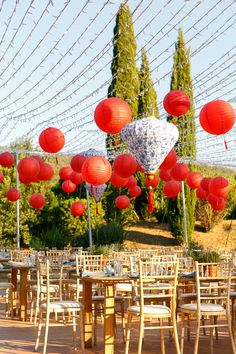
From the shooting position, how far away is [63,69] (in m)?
7.19

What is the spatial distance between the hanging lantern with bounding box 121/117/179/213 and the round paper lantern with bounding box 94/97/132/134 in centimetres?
48

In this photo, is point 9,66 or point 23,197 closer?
point 9,66

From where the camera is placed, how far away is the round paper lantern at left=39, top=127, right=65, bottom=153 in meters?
8.28

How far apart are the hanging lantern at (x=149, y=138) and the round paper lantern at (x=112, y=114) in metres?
0.48

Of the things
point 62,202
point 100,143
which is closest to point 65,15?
point 100,143

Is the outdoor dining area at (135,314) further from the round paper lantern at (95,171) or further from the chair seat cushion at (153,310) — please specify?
the round paper lantern at (95,171)

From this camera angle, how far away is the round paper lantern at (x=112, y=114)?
6.52m

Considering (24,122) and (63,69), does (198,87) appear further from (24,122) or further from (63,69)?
(24,122)

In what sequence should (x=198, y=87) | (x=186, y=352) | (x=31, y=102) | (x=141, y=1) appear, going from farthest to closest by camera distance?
(x=31, y=102), (x=198, y=87), (x=186, y=352), (x=141, y=1)

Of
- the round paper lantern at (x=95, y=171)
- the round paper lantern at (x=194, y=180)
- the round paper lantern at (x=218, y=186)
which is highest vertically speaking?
the round paper lantern at (x=194, y=180)

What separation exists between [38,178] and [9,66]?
9.41 feet

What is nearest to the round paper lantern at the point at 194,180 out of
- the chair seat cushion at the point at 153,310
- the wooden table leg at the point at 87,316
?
the wooden table leg at the point at 87,316

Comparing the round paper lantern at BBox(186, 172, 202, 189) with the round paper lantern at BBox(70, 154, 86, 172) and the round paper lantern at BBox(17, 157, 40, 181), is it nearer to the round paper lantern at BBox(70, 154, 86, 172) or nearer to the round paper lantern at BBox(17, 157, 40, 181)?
the round paper lantern at BBox(70, 154, 86, 172)

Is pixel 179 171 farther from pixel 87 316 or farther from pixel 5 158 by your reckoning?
pixel 87 316
